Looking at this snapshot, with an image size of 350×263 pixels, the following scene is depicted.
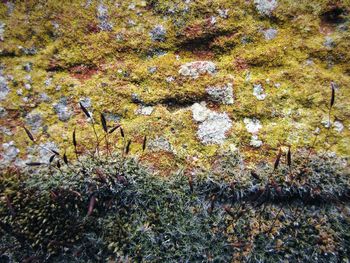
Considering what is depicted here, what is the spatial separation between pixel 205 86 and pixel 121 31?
3.95 ft

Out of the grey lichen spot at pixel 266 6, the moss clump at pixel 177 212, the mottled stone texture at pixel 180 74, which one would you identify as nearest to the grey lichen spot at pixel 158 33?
the mottled stone texture at pixel 180 74

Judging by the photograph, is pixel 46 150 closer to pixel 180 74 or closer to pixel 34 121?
pixel 34 121

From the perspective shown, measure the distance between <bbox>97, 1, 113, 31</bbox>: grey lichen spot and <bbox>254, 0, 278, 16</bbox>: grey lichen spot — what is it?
1.75 metres

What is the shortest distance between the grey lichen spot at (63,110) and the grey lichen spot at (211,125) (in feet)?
4.57

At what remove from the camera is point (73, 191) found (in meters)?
2.87

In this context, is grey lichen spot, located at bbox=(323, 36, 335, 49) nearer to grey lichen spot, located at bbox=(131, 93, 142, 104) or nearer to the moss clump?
the moss clump

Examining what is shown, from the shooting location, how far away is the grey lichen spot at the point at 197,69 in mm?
3342

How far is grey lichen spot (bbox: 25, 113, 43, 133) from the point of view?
10.6 feet

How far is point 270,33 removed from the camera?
3395 millimetres

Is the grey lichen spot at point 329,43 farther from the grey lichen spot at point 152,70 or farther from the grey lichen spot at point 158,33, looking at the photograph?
the grey lichen spot at point 152,70

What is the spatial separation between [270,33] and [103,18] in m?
1.97

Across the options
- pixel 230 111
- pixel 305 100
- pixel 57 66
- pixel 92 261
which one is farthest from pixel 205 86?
pixel 92 261

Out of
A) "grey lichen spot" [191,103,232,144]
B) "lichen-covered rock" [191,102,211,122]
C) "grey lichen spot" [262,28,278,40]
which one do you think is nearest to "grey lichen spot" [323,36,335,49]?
"grey lichen spot" [262,28,278,40]

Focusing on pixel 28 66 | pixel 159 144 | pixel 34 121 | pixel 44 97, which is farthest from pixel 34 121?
pixel 159 144
